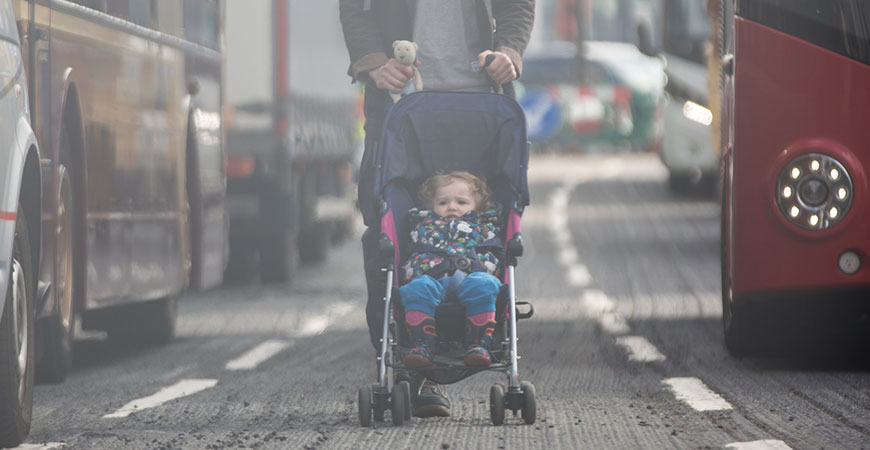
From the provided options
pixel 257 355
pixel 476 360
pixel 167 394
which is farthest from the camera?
pixel 257 355

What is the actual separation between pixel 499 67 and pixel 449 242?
747 millimetres

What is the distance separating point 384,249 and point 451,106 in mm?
744

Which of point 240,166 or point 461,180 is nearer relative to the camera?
point 461,180

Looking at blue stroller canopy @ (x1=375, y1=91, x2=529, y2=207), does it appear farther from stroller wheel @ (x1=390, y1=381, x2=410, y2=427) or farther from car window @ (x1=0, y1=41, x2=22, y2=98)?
car window @ (x1=0, y1=41, x2=22, y2=98)

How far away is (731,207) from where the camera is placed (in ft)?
28.2

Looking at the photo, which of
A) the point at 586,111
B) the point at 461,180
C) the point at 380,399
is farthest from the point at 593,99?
the point at 380,399

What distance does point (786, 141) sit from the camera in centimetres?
838

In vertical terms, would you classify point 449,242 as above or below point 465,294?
above

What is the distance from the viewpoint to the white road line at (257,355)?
9.72 m

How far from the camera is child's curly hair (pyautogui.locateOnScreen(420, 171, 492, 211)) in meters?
7.37

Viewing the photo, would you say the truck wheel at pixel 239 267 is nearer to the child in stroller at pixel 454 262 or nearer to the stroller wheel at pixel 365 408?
the child in stroller at pixel 454 262

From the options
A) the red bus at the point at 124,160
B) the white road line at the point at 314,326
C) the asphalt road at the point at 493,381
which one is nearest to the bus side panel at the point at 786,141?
the asphalt road at the point at 493,381

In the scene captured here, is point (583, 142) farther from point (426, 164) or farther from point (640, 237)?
point (426, 164)

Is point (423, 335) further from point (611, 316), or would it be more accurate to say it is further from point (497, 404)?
point (611, 316)
